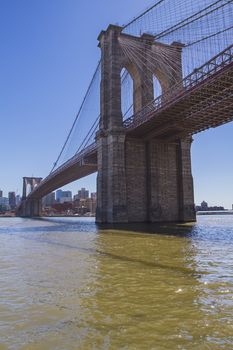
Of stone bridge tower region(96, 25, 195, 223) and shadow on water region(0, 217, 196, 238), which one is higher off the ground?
stone bridge tower region(96, 25, 195, 223)

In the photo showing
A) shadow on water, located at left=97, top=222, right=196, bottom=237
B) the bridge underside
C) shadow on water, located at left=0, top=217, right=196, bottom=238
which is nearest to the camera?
shadow on water, located at left=97, top=222, right=196, bottom=237

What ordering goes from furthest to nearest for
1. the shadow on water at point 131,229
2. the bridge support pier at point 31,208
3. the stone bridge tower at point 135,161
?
the bridge support pier at point 31,208 → the stone bridge tower at point 135,161 → the shadow on water at point 131,229

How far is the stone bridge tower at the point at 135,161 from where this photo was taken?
1485 inches

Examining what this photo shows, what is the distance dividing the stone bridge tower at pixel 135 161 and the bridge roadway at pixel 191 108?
73.7 inches

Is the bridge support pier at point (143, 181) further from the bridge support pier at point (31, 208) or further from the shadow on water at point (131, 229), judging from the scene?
the bridge support pier at point (31, 208)

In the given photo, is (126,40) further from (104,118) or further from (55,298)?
(55,298)

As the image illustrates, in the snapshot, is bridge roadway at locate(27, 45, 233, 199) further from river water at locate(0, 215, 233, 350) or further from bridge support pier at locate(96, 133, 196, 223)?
river water at locate(0, 215, 233, 350)

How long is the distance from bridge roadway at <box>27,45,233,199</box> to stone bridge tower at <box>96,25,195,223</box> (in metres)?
1.87

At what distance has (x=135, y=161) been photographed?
39.7 metres

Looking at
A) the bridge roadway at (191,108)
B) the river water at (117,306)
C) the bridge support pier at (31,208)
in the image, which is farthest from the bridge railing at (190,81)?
the bridge support pier at (31,208)

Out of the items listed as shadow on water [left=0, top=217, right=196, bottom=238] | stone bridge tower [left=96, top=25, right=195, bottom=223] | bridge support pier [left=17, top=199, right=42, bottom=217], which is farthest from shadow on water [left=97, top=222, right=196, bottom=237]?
bridge support pier [left=17, top=199, right=42, bottom=217]

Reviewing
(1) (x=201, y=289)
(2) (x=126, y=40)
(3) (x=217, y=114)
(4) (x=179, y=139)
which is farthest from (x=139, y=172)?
(1) (x=201, y=289)

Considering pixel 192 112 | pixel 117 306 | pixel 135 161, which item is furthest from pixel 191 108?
pixel 117 306

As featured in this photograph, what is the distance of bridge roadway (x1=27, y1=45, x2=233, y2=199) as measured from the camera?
Answer: 80.4 ft
